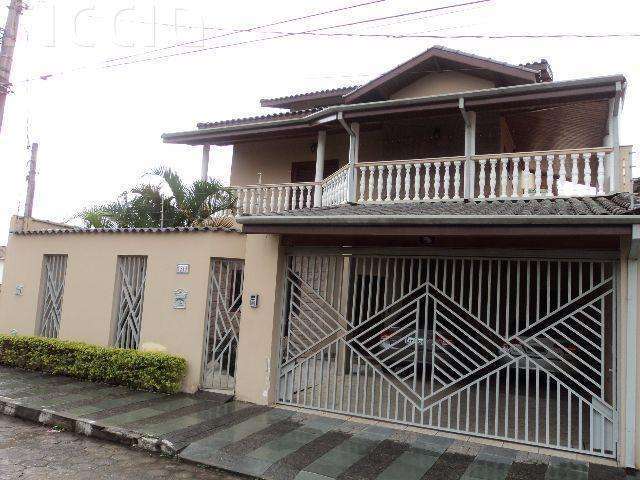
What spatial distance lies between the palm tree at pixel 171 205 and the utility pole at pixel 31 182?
1052 centimetres

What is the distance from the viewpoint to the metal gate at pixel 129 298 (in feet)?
29.5

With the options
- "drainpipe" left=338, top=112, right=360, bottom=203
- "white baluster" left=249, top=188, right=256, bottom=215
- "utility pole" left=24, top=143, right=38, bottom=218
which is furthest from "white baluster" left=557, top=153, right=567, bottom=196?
Answer: "utility pole" left=24, top=143, right=38, bottom=218

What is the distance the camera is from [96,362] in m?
8.46

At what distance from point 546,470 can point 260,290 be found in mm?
4586

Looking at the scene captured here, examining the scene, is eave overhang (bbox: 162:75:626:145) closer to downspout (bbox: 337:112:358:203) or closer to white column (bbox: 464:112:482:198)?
downspout (bbox: 337:112:358:203)

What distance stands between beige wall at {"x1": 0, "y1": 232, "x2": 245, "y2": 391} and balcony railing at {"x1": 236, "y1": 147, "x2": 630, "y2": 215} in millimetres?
2781

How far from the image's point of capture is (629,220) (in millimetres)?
5020

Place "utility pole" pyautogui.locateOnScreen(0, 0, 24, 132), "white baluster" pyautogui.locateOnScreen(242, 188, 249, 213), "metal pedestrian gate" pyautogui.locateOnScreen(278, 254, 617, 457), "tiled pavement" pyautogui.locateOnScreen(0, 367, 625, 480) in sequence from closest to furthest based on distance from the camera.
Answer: "tiled pavement" pyautogui.locateOnScreen(0, 367, 625, 480) → "metal pedestrian gate" pyautogui.locateOnScreen(278, 254, 617, 457) → "utility pole" pyautogui.locateOnScreen(0, 0, 24, 132) → "white baluster" pyautogui.locateOnScreen(242, 188, 249, 213)

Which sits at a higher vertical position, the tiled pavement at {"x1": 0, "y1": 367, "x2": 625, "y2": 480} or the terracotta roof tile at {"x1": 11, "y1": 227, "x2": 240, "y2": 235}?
the terracotta roof tile at {"x1": 11, "y1": 227, "x2": 240, "y2": 235}

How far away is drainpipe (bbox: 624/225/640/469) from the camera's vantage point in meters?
5.36

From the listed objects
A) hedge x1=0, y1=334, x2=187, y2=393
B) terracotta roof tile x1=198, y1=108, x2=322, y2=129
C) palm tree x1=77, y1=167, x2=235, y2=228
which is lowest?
hedge x1=0, y1=334, x2=187, y2=393

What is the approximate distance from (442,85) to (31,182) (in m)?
16.5

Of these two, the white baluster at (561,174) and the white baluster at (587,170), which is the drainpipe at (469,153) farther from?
the white baluster at (587,170)

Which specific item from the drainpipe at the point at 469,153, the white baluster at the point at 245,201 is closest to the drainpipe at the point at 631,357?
the drainpipe at the point at 469,153
